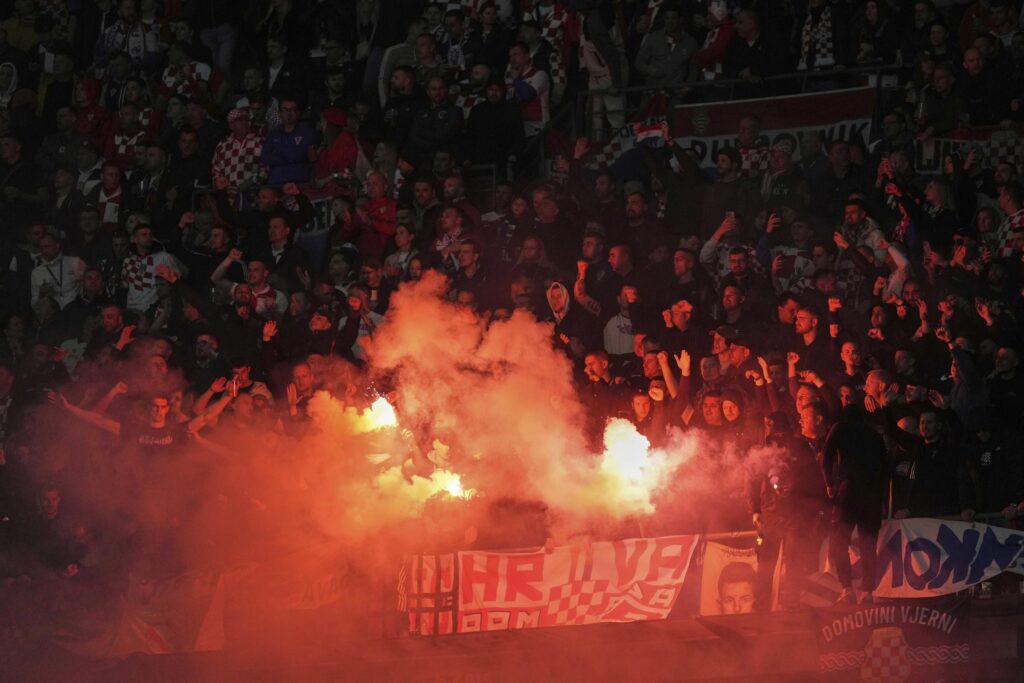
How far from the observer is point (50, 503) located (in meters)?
11.8

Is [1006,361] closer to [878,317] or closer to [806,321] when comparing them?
[878,317]

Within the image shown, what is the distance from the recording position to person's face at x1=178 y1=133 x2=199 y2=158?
1598 centimetres

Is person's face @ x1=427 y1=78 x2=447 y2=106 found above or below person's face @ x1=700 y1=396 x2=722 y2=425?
above

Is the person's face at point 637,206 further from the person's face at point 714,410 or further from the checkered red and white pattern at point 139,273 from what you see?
the checkered red and white pattern at point 139,273

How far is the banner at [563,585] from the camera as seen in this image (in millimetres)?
10539

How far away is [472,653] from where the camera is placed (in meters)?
10.3

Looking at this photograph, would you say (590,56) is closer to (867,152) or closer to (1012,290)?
(867,152)

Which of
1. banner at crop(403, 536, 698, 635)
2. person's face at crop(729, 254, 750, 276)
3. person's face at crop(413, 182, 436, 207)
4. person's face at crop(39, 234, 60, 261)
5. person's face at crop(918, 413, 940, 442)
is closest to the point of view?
banner at crop(403, 536, 698, 635)

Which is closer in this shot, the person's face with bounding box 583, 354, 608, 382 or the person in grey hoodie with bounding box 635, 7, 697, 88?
the person's face with bounding box 583, 354, 608, 382

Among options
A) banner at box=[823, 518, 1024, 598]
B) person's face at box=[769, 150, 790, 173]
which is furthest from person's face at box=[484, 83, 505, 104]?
banner at box=[823, 518, 1024, 598]

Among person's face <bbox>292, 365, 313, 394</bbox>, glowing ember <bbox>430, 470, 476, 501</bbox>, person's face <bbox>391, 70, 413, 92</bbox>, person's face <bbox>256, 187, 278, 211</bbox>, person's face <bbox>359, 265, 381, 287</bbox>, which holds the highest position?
person's face <bbox>391, 70, 413, 92</bbox>

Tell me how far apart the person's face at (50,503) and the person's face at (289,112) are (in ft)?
16.2

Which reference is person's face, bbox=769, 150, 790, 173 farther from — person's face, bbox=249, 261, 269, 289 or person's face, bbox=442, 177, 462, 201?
person's face, bbox=249, 261, 269, 289

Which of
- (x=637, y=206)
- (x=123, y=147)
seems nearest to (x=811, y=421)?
(x=637, y=206)
